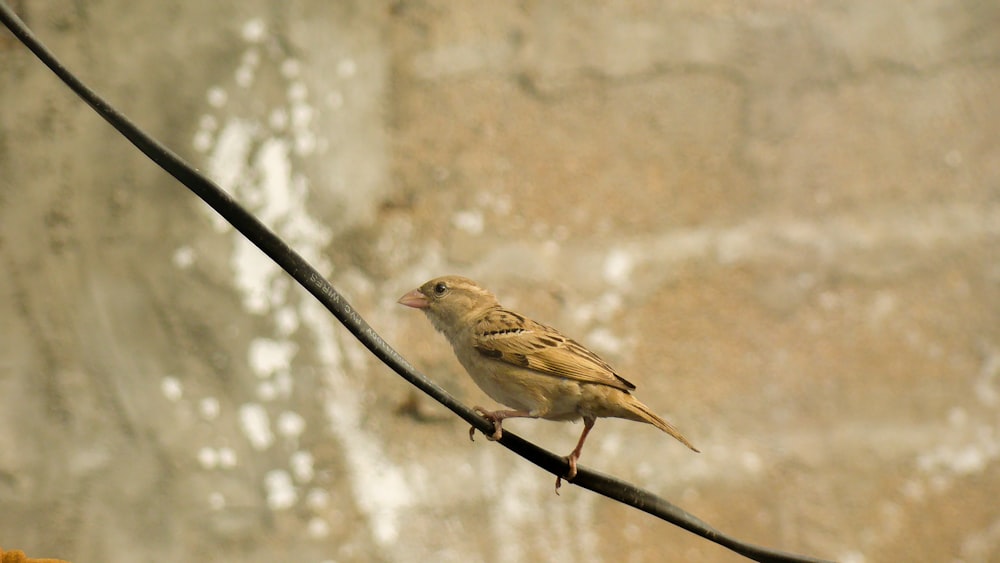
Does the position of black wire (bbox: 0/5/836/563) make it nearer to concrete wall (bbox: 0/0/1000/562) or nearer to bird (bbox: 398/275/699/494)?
bird (bbox: 398/275/699/494)

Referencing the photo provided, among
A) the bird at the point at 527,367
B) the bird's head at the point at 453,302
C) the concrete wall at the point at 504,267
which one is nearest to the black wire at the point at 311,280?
the bird at the point at 527,367

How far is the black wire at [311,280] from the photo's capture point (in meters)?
1.10

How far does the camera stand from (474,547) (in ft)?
7.95

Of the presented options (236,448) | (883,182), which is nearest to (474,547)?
(236,448)

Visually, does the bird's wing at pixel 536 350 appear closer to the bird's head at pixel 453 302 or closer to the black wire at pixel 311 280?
the bird's head at pixel 453 302

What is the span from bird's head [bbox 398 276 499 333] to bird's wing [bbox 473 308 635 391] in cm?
4

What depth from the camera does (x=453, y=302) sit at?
1792 mm

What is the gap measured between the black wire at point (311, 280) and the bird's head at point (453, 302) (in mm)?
421

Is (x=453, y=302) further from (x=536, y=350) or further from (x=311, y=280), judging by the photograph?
(x=311, y=280)

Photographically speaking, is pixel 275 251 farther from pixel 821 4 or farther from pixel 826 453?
pixel 821 4

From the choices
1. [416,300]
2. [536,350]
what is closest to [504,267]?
[416,300]

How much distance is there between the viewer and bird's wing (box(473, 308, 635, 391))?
161cm

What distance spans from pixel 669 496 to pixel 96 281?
1457 mm

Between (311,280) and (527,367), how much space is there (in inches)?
21.7
